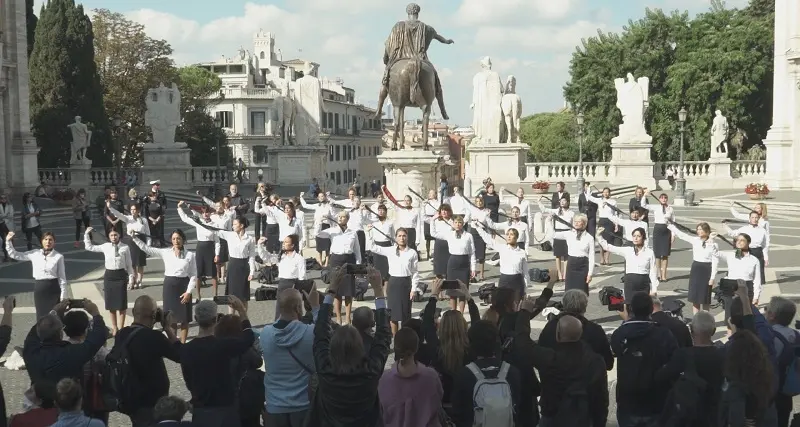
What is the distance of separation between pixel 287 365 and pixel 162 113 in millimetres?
39404

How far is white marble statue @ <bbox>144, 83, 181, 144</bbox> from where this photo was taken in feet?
145

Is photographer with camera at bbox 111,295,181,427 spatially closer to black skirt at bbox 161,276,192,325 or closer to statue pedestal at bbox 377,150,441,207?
black skirt at bbox 161,276,192,325

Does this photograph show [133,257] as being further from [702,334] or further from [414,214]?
[702,334]

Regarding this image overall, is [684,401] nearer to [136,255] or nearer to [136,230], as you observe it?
[136,230]

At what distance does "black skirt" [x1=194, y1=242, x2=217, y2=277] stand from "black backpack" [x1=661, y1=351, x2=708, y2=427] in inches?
468

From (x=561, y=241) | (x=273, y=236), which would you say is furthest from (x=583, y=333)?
(x=273, y=236)

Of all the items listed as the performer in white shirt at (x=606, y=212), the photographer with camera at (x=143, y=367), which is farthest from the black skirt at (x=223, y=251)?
the photographer with camera at (x=143, y=367)

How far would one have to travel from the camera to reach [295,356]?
272 inches

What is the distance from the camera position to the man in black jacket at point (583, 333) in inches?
273

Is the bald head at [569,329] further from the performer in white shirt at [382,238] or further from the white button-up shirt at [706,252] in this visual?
the performer in white shirt at [382,238]

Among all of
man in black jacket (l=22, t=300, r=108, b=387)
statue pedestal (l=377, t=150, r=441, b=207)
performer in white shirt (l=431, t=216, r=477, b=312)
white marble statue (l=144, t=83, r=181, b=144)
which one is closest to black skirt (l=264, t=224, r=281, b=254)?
statue pedestal (l=377, t=150, r=441, b=207)

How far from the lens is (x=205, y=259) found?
17.1 metres

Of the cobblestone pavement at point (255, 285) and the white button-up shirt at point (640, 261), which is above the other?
the white button-up shirt at point (640, 261)

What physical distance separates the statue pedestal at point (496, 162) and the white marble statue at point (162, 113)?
1455cm
